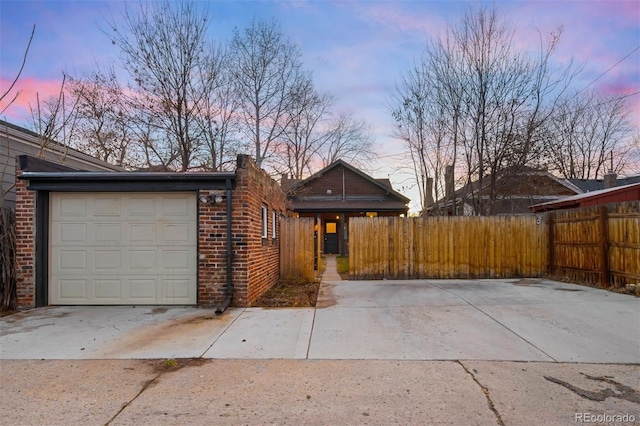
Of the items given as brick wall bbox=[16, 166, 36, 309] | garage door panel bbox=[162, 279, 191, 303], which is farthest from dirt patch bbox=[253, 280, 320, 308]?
brick wall bbox=[16, 166, 36, 309]

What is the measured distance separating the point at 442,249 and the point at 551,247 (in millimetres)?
3112

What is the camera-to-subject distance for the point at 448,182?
1577 cm

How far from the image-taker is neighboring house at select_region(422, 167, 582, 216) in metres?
14.4

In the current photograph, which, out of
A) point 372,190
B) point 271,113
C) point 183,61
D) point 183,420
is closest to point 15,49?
point 183,61

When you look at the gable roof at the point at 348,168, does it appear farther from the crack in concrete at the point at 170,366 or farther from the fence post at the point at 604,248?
the crack in concrete at the point at 170,366

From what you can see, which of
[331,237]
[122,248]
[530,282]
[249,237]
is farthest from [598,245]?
[331,237]

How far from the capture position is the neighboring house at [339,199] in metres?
22.9

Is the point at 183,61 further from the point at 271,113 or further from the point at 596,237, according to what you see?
the point at 596,237

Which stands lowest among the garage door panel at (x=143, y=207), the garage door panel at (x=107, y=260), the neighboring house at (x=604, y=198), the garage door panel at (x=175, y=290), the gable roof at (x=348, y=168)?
the garage door panel at (x=175, y=290)

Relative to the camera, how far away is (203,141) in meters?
16.4

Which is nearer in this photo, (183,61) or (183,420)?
(183,420)

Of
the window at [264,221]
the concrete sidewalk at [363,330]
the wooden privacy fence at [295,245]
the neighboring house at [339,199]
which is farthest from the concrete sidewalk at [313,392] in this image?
the neighboring house at [339,199]

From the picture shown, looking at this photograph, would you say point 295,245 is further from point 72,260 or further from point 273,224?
point 72,260

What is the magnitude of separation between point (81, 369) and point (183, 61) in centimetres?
1253
